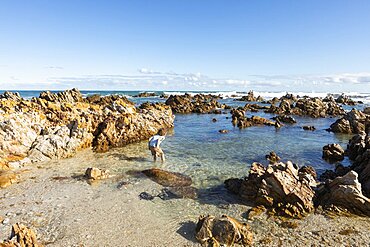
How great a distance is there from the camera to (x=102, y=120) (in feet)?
72.7

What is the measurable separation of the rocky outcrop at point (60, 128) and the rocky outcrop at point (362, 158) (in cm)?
1677

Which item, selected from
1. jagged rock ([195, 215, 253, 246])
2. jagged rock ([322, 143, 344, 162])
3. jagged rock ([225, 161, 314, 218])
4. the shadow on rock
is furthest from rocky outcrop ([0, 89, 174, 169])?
jagged rock ([322, 143, 344, 162])

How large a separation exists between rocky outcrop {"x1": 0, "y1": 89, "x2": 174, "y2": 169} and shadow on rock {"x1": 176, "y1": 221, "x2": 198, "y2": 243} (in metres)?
11.2

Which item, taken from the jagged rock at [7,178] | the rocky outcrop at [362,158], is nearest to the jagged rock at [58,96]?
the jagged rock at [7,178]

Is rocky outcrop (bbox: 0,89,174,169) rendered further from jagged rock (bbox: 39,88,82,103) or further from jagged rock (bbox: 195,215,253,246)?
jagged rock (bbox: 195,215,253,246)

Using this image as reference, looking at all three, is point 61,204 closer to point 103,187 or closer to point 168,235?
point 103,187

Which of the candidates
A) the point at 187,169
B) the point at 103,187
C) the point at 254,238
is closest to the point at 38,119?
the point at 103,187

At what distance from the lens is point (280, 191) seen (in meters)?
10.8

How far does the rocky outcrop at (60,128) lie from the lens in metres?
15.9

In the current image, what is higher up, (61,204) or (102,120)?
(102,120)

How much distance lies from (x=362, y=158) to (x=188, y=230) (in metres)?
12.3

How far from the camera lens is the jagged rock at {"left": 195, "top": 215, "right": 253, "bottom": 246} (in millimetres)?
8195

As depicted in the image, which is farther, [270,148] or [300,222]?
[270,148]

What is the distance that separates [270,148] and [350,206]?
471 inches
